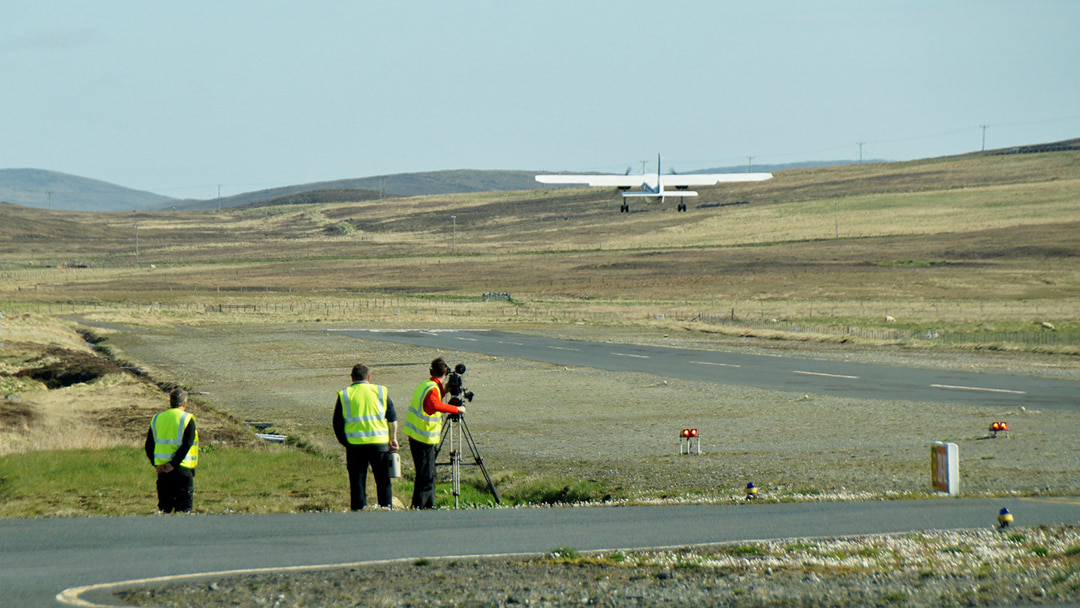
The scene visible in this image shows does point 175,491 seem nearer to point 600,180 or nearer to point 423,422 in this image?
point 423,422

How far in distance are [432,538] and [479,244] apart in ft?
520

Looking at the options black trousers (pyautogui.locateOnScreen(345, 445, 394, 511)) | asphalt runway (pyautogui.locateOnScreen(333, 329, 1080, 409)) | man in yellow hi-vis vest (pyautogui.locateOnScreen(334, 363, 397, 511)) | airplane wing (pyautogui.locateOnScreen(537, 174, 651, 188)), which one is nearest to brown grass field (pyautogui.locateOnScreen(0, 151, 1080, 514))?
asphalt runway (pyautogui.locateOnScreen(333, 329, 1080, 409))

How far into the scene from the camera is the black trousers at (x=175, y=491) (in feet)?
39.3

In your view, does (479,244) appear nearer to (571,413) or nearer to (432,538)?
(571,413)

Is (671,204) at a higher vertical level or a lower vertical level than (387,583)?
higher

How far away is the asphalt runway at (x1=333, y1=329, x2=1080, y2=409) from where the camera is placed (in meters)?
28.0

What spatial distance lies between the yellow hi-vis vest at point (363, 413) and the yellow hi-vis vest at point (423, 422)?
46cm

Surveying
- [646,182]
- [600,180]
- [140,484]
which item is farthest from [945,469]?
[600,180]

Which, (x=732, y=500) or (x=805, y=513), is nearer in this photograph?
(x=805, y=513)

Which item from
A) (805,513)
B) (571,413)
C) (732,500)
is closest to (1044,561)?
(805,513)

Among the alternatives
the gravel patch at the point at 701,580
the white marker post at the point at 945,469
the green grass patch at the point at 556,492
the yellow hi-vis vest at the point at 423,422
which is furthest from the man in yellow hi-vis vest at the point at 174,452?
the white marker post at the point at 945,469

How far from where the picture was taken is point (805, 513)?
12359 millimetres

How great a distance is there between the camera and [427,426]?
12.8 meters

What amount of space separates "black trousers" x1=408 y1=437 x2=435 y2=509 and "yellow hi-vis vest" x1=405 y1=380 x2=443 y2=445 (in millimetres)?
94
